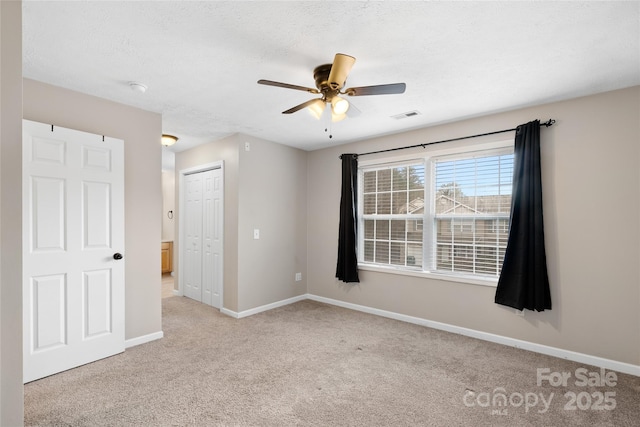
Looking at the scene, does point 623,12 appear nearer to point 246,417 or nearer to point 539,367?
point 539,367

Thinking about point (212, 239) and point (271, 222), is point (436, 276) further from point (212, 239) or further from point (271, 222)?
point (212, 239)

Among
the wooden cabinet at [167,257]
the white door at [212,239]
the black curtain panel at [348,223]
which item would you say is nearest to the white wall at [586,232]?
the black curtain panel at [348,223]

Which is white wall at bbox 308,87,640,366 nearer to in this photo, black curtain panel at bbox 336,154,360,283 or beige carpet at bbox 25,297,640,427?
beige carpet at bbox 25,297,640,427

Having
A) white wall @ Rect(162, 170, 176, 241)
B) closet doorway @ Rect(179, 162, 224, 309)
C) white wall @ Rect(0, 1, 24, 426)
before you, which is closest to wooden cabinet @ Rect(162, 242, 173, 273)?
white wall @ Rect(162, 170, 176, 241)

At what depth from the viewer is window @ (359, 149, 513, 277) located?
3.40m

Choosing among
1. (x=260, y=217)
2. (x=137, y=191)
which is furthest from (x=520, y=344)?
(x=137, y=191)

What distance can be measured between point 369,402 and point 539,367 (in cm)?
169

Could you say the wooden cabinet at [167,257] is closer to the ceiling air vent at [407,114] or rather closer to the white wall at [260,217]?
the white wall at [260,217]

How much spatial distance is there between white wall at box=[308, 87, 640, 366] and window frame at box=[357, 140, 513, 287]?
116 mm

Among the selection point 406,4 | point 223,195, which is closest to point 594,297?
point 406,4

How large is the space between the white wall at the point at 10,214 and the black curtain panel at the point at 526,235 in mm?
3658

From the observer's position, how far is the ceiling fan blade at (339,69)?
191cm

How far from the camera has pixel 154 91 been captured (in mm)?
2822

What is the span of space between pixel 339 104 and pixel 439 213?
212 centimetres
